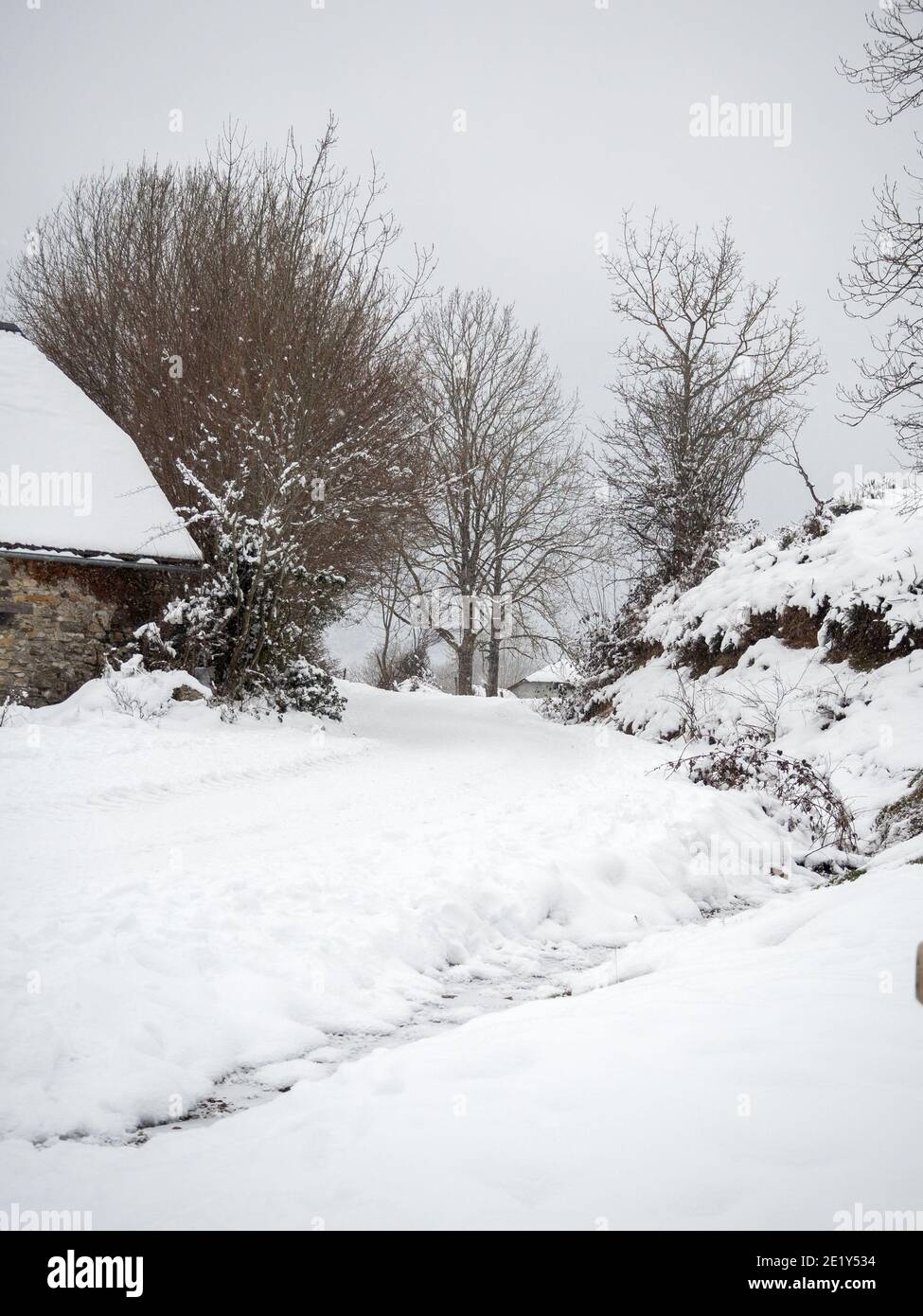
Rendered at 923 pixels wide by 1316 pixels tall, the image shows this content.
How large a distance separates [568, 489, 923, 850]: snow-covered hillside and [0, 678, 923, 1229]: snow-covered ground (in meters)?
2.18

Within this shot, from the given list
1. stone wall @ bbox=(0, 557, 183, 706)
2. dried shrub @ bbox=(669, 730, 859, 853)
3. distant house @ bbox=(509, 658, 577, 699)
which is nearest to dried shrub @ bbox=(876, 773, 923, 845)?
dried shrub @ bbox=(669, 730, 859, 853)

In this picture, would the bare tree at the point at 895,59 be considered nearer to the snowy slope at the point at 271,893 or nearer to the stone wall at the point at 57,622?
the snowy slope at the point at 271,893

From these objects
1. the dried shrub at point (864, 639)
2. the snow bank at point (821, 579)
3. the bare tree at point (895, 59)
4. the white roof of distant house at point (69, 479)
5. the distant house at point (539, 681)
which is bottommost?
the distant house at point (539, 681)

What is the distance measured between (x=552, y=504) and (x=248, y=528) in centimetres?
1423

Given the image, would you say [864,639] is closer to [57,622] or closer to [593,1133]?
[593,1133]

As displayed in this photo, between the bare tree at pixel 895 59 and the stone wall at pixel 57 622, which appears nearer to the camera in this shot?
the bare tree at pixel 895 59

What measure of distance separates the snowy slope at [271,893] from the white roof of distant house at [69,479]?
3.43m

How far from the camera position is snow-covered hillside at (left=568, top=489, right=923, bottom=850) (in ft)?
29.6

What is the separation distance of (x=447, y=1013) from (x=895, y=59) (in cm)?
1097

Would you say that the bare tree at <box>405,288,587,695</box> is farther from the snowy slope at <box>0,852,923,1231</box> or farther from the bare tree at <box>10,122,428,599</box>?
the snowy slope at <box>0,852,923,1231</box>

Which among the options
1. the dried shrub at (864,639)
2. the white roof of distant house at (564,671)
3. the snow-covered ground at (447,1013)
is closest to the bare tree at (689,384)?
the white roof of distant house at (564,671)

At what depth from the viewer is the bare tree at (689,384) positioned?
2053cm

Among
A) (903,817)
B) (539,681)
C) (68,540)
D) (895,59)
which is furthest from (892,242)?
(539,681)
